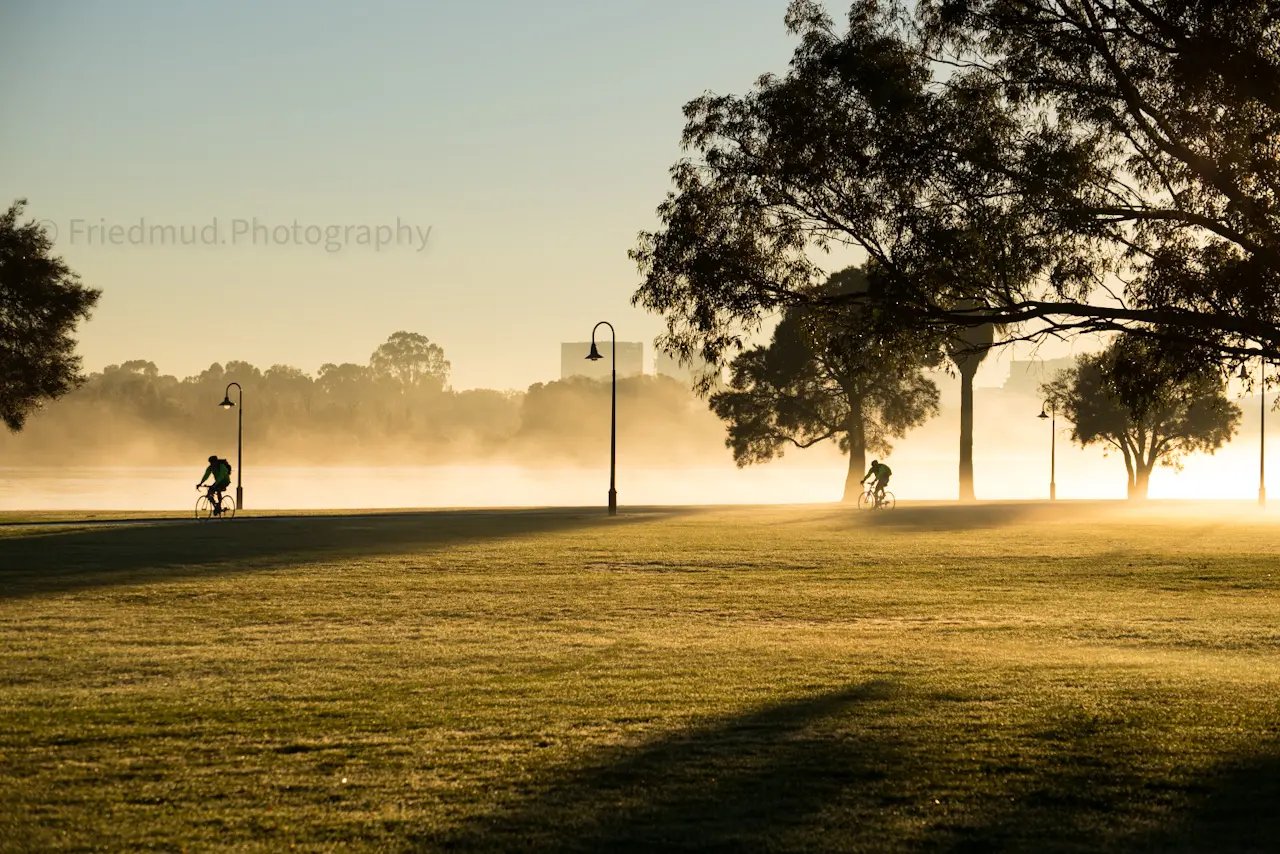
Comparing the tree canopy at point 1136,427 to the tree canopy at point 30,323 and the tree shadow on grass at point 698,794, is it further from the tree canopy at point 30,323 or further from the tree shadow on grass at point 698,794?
the tree shadow on grass at point 698,794

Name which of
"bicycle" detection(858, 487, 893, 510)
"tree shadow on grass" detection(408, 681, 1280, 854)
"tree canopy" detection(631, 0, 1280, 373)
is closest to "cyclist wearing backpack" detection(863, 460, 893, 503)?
"bicycle" detection(858, 487, 893, 510)

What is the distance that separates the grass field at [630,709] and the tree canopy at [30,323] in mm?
27991

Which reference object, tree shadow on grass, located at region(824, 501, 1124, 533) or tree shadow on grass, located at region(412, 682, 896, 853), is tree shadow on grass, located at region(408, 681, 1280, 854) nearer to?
tree shadow on grass, located at region(412, 682, 896, 853)

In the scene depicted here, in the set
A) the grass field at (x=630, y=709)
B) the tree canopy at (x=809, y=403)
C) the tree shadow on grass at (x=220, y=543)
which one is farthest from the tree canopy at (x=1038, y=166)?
the tree canopy at (x=809, y=403)

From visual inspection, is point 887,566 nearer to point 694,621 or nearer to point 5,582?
point 694,621

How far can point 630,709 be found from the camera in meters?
11.2

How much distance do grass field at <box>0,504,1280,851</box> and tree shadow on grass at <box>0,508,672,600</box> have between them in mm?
362

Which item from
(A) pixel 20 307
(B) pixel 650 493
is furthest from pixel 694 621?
(B) pixel 650 493

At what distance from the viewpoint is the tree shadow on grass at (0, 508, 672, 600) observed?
77.7 ft

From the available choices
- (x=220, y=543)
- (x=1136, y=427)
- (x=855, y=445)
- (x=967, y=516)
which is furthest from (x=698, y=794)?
(x=1136, y=427)

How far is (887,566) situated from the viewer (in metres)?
27.0

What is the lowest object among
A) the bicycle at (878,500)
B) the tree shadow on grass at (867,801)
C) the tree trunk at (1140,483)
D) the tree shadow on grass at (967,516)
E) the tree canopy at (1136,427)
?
the tree shadow on grass at (867,801)

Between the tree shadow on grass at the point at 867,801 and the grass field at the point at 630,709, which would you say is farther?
the grass field at the point at 630,709

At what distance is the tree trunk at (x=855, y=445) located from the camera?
6850cm
